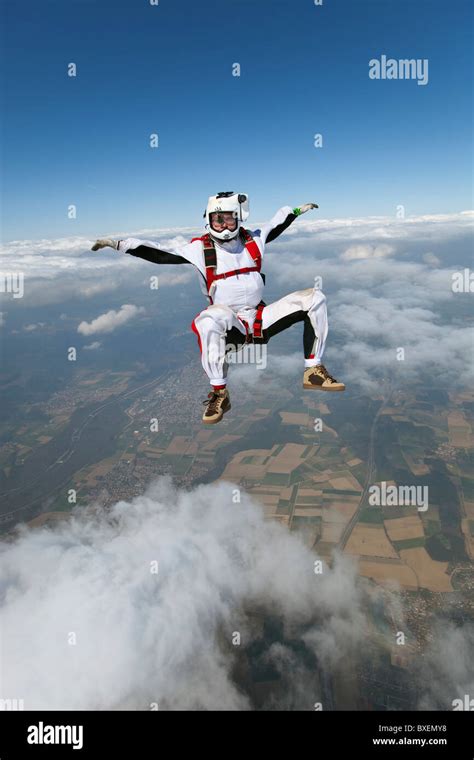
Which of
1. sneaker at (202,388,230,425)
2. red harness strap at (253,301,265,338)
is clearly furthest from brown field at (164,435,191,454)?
red harness strap at (253,301,265,338)

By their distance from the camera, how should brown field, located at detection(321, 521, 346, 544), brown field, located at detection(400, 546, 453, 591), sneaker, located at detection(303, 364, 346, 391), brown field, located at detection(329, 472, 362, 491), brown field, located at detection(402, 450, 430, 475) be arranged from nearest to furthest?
sneaker, located at detection(303, 364, 346, 391) → brown field, located at detection(400, 546, 453, 591) → brown field, located at detection(321, 521, 346, 544) → brown field, located at detection(329, 472, 362, 491) → brown field, located at detection(402, 450, 430, 475)

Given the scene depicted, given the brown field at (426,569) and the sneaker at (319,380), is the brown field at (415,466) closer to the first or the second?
the brown field at (426,569)

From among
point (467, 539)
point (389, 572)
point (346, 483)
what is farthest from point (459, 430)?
point (389, 572)

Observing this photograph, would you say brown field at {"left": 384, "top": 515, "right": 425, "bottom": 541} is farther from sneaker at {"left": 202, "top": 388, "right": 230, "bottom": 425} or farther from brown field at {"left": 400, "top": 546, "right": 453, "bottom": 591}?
sneaker at {"left": 202, "top": 388, "right": 230, "bottom": 425}

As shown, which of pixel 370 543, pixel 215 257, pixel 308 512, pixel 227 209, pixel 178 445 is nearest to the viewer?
pixel 227 209

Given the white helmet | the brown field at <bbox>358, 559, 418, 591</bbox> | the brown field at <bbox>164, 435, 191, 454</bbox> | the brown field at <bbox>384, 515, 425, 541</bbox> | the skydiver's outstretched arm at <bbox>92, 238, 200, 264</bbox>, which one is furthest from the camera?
the brown field at <bbox>164, 435, 191, 454</bbox>

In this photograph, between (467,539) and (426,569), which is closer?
(426,569)

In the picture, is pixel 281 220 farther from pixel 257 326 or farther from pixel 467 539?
pixel 467 539
